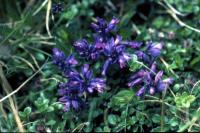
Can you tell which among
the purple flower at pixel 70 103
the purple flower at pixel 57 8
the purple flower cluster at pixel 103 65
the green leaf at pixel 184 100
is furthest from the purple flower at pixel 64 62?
the green leaf at pixel 184 100

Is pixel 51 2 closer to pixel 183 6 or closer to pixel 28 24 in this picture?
pixel 28 24

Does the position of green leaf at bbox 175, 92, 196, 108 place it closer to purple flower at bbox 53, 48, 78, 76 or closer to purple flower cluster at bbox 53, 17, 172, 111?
purple flower cluster at bbox 53, 17, 172, 111

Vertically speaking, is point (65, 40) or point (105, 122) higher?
point (65, 40)

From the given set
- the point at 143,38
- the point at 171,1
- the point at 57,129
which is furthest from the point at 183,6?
the point at 57,129

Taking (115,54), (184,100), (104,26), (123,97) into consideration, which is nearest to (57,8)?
(104,26)

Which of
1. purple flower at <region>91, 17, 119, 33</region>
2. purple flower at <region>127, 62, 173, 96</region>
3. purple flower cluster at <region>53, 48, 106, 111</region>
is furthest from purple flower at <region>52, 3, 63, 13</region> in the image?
purple flower at <region>127, 62, 173, 96</region>

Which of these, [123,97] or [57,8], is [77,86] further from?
[57,8]

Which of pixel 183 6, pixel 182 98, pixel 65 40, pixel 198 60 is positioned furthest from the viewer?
→ pixel 183 6
